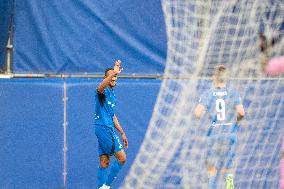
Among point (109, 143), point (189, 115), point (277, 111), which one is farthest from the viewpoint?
point (277, 111)

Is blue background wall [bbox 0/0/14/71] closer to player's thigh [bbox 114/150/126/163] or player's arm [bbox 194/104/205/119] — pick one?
player's thigh [bbox 114/150/126/163]

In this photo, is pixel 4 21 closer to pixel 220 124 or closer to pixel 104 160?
pixel 104 160

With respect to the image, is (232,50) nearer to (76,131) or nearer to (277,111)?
(277,111)

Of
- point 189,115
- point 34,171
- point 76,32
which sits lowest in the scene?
point 34,171

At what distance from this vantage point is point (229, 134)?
8812 millimetres

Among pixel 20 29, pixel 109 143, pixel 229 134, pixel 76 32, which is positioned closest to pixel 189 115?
pixel 229 134

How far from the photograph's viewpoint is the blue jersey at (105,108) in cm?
843

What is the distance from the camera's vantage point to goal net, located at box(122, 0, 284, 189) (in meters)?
8.30

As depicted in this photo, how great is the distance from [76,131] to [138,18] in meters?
1.97

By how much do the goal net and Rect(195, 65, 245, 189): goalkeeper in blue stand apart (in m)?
0.28

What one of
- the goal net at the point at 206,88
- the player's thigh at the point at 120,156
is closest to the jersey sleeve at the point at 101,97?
the player's thigh at the point at 120,156

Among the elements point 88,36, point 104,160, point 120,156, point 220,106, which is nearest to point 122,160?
point 120,156

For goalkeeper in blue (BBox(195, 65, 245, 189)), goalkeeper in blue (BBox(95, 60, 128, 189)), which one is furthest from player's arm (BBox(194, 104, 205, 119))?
goalkeeper in blue (BBox(95, 60, 128, 189))

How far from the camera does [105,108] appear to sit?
8.47 meters
